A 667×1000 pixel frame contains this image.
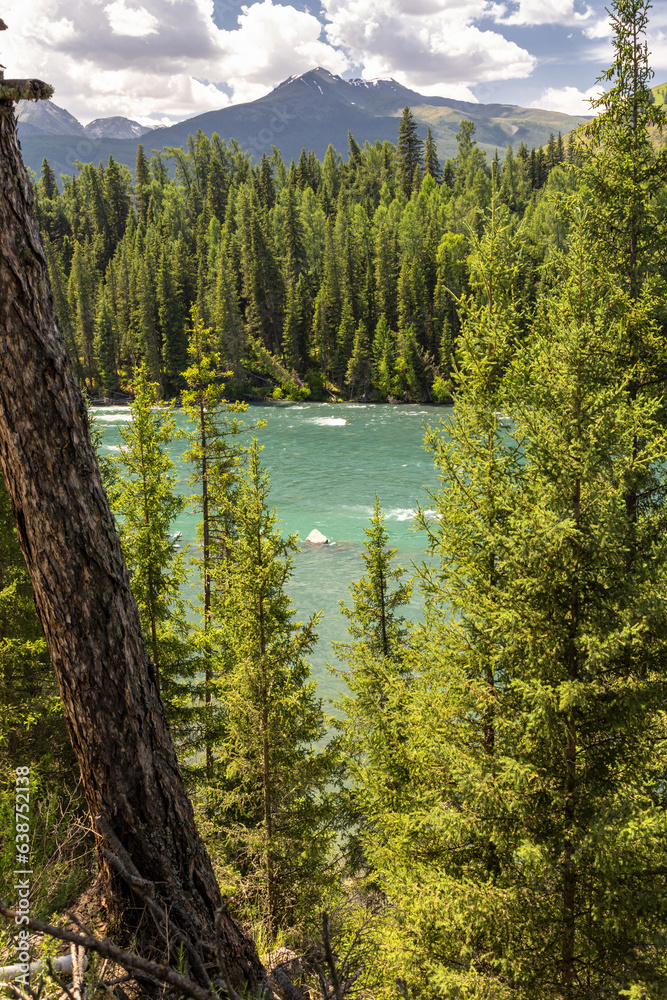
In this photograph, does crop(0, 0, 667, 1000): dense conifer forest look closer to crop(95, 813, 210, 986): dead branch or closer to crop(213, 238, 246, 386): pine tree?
crop(95, 813, 210, 986): dead branch

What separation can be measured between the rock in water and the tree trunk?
22553mm

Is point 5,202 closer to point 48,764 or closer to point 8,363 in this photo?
point 8,363

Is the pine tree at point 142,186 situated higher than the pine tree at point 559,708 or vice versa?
the pine tree at point 142,186

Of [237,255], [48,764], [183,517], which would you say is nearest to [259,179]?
[237,255]

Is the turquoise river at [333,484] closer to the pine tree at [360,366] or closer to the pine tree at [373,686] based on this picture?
the pine tree at [373,686]

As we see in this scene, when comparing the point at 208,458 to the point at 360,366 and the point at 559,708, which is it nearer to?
the point at 559,708

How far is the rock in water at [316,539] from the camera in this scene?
26688 millimetres

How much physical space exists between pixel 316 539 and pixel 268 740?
1709 centimetres

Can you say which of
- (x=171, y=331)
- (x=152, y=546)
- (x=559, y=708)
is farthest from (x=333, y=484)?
(x=171, y=331)

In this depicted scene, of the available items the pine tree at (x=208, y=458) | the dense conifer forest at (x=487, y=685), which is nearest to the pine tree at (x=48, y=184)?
the pine tree at (x=208, y=458)

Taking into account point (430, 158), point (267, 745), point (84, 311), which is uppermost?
point (430, 158)

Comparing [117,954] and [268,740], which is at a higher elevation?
[117,954]

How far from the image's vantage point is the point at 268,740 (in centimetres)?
987

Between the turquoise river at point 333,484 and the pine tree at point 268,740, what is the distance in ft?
14.0
